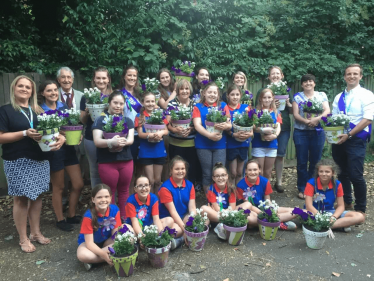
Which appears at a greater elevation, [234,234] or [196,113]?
[196,113]

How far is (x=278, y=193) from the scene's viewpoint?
589cm

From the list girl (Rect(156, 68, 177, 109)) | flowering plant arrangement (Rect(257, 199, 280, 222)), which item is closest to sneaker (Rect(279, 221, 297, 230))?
flowering plant arrangement (Rect(257, 199, 280, 222))

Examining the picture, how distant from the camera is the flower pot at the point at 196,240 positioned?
368cm

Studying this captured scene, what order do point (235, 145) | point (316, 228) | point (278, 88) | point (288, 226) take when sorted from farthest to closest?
point (278, 88) < point (235, 145) < point (288, 226) < point (316, 228)

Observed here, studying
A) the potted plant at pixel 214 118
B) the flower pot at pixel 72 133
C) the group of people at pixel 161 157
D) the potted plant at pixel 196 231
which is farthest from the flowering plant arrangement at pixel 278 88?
the flower pot at pixel 72 133

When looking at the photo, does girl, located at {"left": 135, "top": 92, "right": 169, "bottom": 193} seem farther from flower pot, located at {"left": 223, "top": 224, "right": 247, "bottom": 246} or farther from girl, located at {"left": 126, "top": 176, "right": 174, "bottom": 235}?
flower pot, located at {"left": 223, "top": 224, "right": 247, "bottom": 246}

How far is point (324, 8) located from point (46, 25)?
6675 mm

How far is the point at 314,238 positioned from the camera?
377 cm

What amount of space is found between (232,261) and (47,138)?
2.55 m

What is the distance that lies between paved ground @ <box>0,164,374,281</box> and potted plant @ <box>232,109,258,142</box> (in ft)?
4.73

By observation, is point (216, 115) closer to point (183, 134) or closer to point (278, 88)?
point (183, 134)

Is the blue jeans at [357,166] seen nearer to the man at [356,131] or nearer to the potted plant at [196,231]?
Answer: the man at [356,131]

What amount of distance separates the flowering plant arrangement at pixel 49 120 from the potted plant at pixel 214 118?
77.0 inches

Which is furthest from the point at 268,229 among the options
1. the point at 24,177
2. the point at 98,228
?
the point at 24,177
